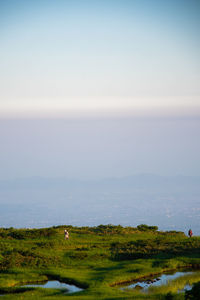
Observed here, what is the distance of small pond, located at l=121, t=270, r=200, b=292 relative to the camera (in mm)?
40812

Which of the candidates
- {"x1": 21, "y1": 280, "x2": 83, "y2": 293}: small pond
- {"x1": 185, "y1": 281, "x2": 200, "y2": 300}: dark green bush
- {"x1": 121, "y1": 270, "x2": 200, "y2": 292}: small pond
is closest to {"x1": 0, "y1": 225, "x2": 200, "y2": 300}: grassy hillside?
{"x1": 21, "y1": 280, "x2": 83, "y2": 293}: small pond

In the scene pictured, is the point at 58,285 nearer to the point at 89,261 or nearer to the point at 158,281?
the point at 89,261


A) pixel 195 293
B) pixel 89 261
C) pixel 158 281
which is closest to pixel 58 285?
pixel 89 261

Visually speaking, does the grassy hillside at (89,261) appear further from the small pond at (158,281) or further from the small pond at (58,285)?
the small pond at (158,281)

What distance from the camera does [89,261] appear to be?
160ft

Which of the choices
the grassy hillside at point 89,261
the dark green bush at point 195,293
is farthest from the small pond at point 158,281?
the dark green bush at point 195,293

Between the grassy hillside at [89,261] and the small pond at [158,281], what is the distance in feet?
2.43

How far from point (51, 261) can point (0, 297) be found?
440 inches

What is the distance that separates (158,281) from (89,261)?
338 inches

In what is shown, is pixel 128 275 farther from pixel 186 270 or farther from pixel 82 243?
pixel 82 243

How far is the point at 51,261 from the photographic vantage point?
47.9m

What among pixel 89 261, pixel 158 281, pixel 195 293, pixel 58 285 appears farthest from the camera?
pixel 89 261

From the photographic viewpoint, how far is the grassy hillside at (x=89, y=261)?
39.0m

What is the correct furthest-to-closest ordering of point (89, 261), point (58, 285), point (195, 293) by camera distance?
point (89, 261) < point (58, 285) < point (195, 293)
